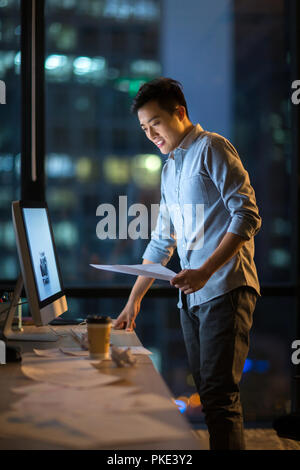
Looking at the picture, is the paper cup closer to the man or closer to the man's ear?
the man

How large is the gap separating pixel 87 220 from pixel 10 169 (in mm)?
561

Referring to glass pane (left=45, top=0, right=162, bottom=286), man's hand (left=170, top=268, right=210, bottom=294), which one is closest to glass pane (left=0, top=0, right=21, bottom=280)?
glass pane (left=45, top=0, right=162, bottom=286)

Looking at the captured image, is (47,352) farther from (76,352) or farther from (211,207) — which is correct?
(211,207)

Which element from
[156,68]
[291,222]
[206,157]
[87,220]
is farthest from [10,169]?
[291,222]

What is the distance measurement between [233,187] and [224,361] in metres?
Answer: 0.63

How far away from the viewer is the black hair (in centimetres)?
194

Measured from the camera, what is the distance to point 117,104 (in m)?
3.11

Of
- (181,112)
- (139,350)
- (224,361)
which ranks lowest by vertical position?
(224,361)

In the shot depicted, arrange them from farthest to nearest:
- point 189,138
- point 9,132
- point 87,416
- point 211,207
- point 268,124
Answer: point 268,124
point 9,132
point 189,138
point 211,207
point 87,416

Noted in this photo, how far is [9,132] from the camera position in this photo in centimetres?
306

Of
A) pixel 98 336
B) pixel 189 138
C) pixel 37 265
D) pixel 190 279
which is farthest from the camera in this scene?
pixel 189 138

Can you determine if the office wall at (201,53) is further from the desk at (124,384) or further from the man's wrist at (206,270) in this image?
the desk at (124,384)

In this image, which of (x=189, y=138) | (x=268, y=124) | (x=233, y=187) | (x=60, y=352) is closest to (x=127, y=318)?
(x=60, y=352)
